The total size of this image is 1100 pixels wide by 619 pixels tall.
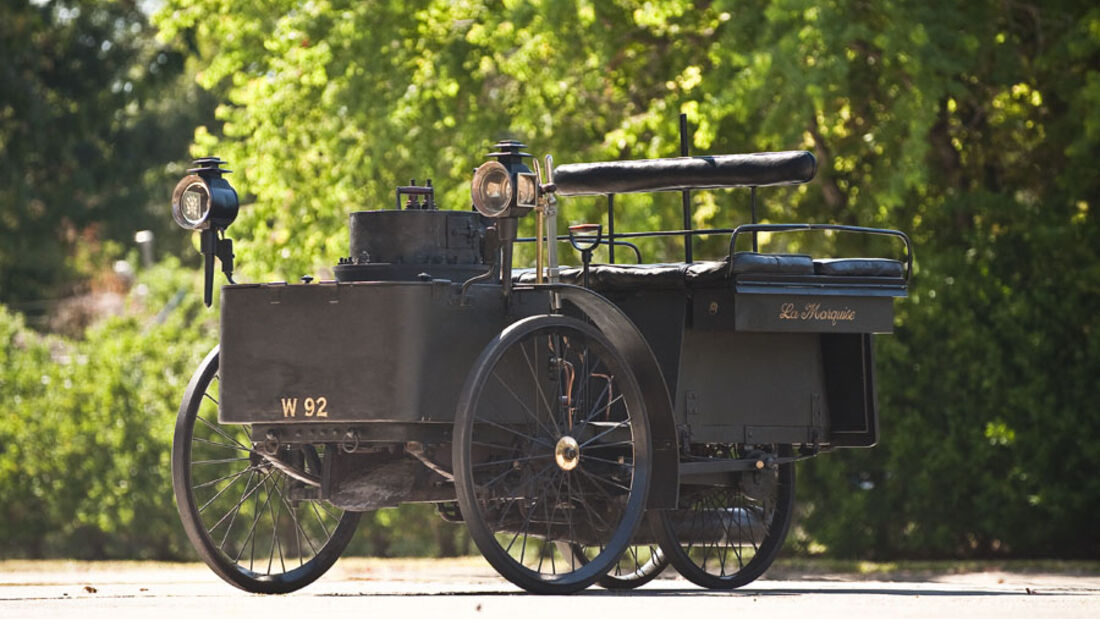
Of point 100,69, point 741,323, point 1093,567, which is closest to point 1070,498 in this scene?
point 1093,567

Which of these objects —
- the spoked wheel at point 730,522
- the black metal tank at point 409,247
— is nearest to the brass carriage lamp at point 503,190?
the black metal tank at point 409,247

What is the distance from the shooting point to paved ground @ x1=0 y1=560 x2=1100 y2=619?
7.88 meters

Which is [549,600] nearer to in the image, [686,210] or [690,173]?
[690,173]

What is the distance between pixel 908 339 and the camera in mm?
15680

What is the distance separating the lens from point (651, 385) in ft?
28.7

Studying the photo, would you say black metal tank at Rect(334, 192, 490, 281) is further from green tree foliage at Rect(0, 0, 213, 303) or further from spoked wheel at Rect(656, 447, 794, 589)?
green tree foliage at Rect(0, 0, 213, 303)

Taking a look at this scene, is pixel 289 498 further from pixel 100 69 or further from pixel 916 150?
pixel 100 69

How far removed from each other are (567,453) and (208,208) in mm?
1957

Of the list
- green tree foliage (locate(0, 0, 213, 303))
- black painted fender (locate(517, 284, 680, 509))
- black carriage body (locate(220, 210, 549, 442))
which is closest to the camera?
black carriage body (locate(220, 210, 549, 442))

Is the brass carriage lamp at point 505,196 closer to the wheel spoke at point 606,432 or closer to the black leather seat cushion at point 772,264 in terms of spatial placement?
the wheel spoke at point 606,432

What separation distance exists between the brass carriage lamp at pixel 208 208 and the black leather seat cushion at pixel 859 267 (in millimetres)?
2740

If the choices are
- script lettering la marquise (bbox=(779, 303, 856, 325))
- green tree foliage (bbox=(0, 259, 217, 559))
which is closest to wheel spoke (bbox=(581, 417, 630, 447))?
script lettering la marquise (bbox=(779, 303, 856, 325))

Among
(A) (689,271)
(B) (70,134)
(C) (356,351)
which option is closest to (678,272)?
(A) (689,271)

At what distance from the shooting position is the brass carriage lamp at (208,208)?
912 centimetres
